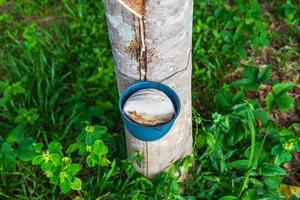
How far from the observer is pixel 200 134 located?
8.00 ft

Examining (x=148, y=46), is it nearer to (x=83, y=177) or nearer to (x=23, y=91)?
(x=83, y=177)

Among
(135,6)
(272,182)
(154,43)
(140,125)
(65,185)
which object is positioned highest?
(135,6)

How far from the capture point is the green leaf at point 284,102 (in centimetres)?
256

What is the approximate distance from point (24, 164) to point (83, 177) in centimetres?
36

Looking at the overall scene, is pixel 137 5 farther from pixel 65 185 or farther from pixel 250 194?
pixel 250 194

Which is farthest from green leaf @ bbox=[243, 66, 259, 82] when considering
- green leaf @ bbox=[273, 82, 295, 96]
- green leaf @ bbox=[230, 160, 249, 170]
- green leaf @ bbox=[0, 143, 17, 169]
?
green leaf @ bbox=[0, 143, 17, 169]

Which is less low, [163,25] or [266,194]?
[163,25]

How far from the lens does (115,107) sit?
2787 mm

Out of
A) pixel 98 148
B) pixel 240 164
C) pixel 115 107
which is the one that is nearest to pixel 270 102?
pixel 240 164

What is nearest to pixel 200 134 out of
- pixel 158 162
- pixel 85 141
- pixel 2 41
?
pixel 158 162

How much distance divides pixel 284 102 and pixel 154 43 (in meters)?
1.18

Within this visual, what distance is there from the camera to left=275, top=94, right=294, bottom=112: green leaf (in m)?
2.56

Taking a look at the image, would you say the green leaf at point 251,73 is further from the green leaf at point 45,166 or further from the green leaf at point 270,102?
the green leaf at point 45,166

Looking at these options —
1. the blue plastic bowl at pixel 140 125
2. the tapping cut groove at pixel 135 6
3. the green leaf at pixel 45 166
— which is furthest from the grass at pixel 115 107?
the tapping cut groove at pixel 135 6
